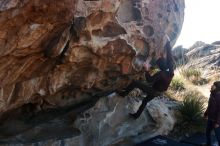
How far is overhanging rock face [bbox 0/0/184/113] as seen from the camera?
6672 mm

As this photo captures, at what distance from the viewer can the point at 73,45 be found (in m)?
8.09

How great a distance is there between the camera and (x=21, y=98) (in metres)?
8.31

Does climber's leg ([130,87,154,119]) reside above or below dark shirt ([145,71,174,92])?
below

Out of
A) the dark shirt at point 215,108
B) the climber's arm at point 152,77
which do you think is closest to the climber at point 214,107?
the dark shirt at point 215,108

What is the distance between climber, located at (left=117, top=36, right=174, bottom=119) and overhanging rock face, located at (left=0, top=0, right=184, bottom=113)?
0.20 m

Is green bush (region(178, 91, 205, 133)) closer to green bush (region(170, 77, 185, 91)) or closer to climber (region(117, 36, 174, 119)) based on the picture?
climber (region(117, 36, 174, 119))

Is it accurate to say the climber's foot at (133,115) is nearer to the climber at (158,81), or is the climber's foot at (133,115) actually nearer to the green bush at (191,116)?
the climber at (158,81)

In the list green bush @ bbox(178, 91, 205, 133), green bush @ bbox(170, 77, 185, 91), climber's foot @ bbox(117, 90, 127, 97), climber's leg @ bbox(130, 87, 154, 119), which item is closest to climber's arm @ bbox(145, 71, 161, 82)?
climber's leg @ bbox(130, 87, 154, 119)

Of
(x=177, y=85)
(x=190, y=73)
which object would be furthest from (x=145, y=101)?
(x=190, y=73)

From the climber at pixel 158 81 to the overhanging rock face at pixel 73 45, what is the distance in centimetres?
20

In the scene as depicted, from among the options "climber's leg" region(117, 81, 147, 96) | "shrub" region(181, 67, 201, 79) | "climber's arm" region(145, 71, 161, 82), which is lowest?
"climber's leg" region(117, 81, 147, 96)

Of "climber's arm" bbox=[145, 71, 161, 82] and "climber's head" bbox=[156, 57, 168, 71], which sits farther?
"climber's head" bbox=[156, 57, 168, 71]

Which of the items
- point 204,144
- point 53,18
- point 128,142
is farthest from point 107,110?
point 53,18

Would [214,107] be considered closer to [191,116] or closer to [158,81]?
[158,81]
